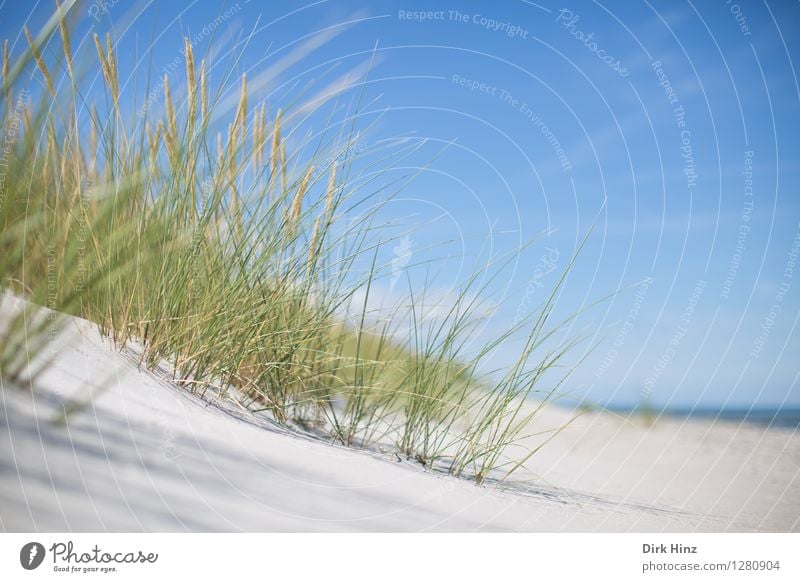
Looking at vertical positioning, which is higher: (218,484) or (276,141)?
(276,141)

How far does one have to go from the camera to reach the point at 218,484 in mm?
990

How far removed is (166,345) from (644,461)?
138 cm

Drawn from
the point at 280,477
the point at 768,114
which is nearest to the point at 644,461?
the point at 768,114

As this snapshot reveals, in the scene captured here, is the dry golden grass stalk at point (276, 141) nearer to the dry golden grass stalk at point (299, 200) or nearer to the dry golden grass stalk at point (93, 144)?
the dry golden grass stalk at point (299, 200)

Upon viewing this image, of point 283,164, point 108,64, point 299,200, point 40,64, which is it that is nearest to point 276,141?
point 283,164

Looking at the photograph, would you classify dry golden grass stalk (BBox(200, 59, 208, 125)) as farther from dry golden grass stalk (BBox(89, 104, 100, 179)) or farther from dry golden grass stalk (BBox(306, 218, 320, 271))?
dry golden grass stalk (BBox(306, 218, 320, 271))

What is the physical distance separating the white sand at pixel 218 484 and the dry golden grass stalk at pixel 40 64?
1.70 ft

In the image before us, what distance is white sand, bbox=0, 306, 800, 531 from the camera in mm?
918
